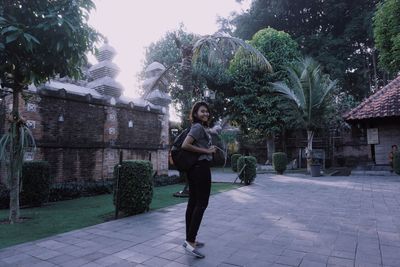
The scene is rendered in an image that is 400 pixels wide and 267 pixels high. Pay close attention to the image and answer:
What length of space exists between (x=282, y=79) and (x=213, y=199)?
14375mm

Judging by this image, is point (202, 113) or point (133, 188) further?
point (133, 188)

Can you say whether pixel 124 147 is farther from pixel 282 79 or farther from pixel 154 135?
pixel 282 79

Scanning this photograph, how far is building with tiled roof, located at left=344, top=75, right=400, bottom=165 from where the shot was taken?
1416 centimetres

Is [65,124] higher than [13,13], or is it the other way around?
[13,13]

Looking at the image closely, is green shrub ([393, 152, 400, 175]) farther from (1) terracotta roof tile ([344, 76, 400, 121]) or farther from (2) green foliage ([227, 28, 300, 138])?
(2) green foliage ([227, 28, 300, 138])

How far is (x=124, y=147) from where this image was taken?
36.3ft

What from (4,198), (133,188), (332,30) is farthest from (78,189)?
(332,30)

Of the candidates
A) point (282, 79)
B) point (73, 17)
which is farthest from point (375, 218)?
point (282, 79)

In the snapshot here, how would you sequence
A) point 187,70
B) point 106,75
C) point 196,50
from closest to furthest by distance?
point 187,70 → point 196,50 → point 106,75

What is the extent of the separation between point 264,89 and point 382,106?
7.57 m

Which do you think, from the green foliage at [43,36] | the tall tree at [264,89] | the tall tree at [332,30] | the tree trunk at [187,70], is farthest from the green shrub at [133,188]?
the tall tree at [332,30]

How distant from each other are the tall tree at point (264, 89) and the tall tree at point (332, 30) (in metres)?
4.09

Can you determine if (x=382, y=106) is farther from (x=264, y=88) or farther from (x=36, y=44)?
(x=36, y=44)

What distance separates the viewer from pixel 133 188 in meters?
5.83
